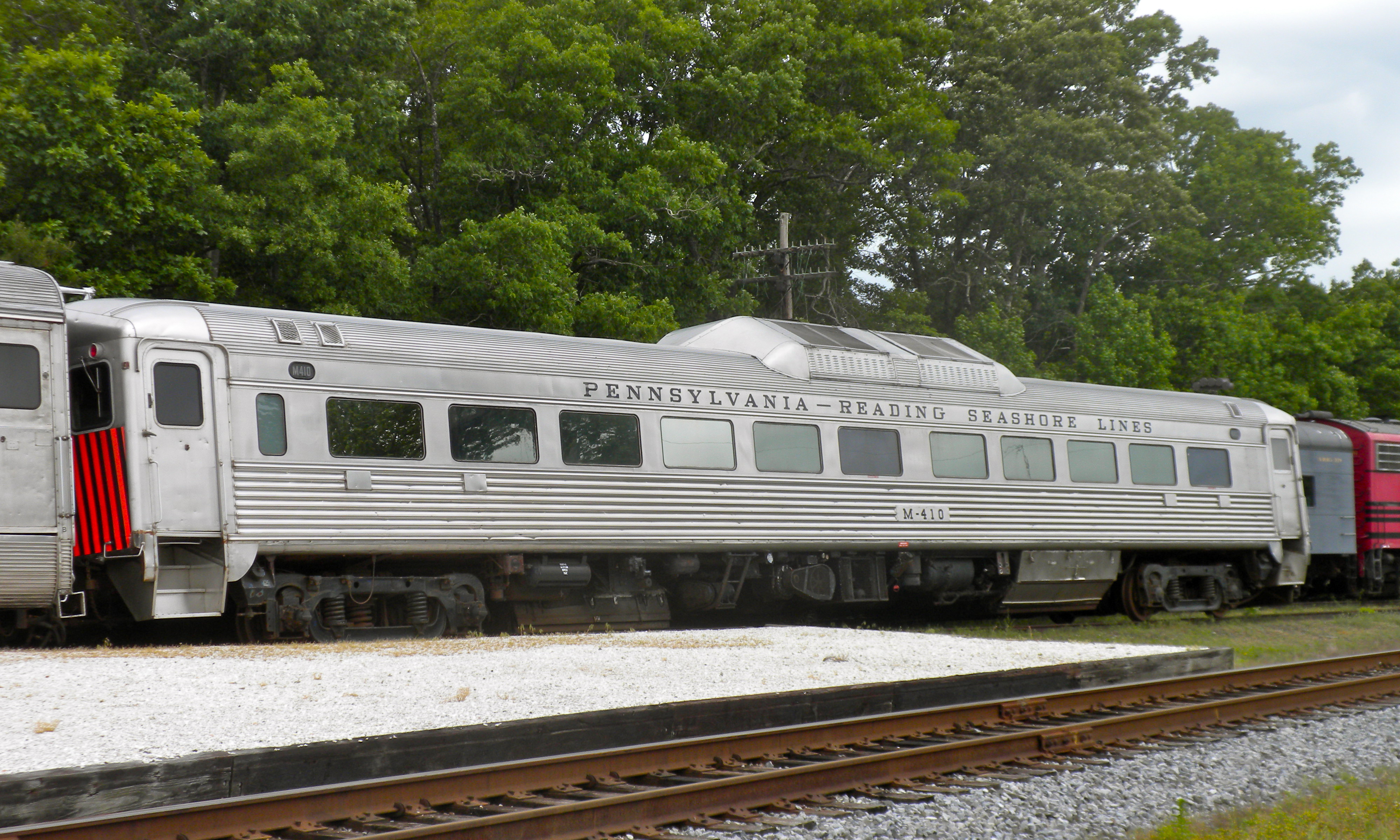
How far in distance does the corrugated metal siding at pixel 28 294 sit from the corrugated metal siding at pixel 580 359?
3.82 feet

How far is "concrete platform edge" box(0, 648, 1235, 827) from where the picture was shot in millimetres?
5781

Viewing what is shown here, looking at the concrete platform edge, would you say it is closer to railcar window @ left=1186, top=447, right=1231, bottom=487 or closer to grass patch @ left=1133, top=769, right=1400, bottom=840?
grass patch @ left=1133, top=769, right=1400, bottom=840

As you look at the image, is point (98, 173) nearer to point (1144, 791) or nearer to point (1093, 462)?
point (1093, 462)

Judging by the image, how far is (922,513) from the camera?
15422 millimetres

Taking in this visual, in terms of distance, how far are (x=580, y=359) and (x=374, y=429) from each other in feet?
8.08

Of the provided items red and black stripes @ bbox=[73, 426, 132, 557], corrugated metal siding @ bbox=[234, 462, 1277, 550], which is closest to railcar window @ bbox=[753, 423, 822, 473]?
corrugated metal siding @ bbox=[234, 462, 1277, 550]

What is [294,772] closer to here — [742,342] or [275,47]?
[742,342]

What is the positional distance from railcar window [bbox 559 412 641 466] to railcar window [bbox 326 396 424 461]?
61.1 inches

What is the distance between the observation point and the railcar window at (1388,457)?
22.4m

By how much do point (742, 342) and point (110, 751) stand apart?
10160mm

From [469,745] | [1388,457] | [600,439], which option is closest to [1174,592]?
[1388,457]

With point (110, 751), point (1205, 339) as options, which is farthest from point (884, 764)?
point (1205, 339)

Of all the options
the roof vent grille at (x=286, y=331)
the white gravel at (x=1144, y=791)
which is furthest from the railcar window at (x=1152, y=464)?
the roof vent grille at (x=286, y=331)

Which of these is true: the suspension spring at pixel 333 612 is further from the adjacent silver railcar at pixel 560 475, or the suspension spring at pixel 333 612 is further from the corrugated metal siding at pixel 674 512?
the corrugated metal siding at pixel 674 512
